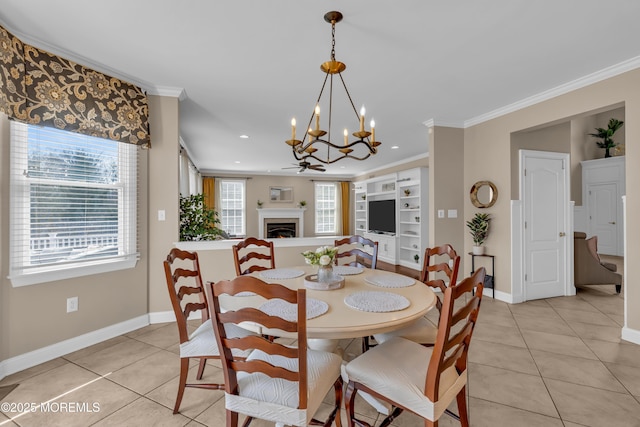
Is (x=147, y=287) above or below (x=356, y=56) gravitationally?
below

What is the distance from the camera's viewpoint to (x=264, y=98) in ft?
11.2

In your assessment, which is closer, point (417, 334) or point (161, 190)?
point (417, 334)

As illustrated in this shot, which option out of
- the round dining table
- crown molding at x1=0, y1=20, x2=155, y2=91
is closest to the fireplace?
crown molding at x1=0, y1=20, x2=155, y2=91

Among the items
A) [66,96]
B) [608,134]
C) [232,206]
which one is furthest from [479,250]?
[232,206]

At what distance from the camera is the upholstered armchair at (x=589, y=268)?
4.09m

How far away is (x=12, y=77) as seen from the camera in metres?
2.09

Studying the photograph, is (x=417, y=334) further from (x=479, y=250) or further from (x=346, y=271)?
(x=479, y=250)

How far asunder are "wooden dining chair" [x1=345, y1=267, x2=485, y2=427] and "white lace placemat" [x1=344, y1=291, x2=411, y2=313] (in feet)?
0.79

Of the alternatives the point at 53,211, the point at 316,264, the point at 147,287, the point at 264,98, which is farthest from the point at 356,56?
the point at 147,287

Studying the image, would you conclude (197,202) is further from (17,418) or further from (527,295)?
(527,295)

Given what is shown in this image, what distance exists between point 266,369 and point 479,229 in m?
3.75

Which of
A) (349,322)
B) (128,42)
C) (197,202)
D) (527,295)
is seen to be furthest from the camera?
(527,295)

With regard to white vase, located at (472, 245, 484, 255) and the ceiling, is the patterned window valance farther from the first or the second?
white vase, located at (472, 245, 484, 255)

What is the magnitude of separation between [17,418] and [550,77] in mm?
4924
